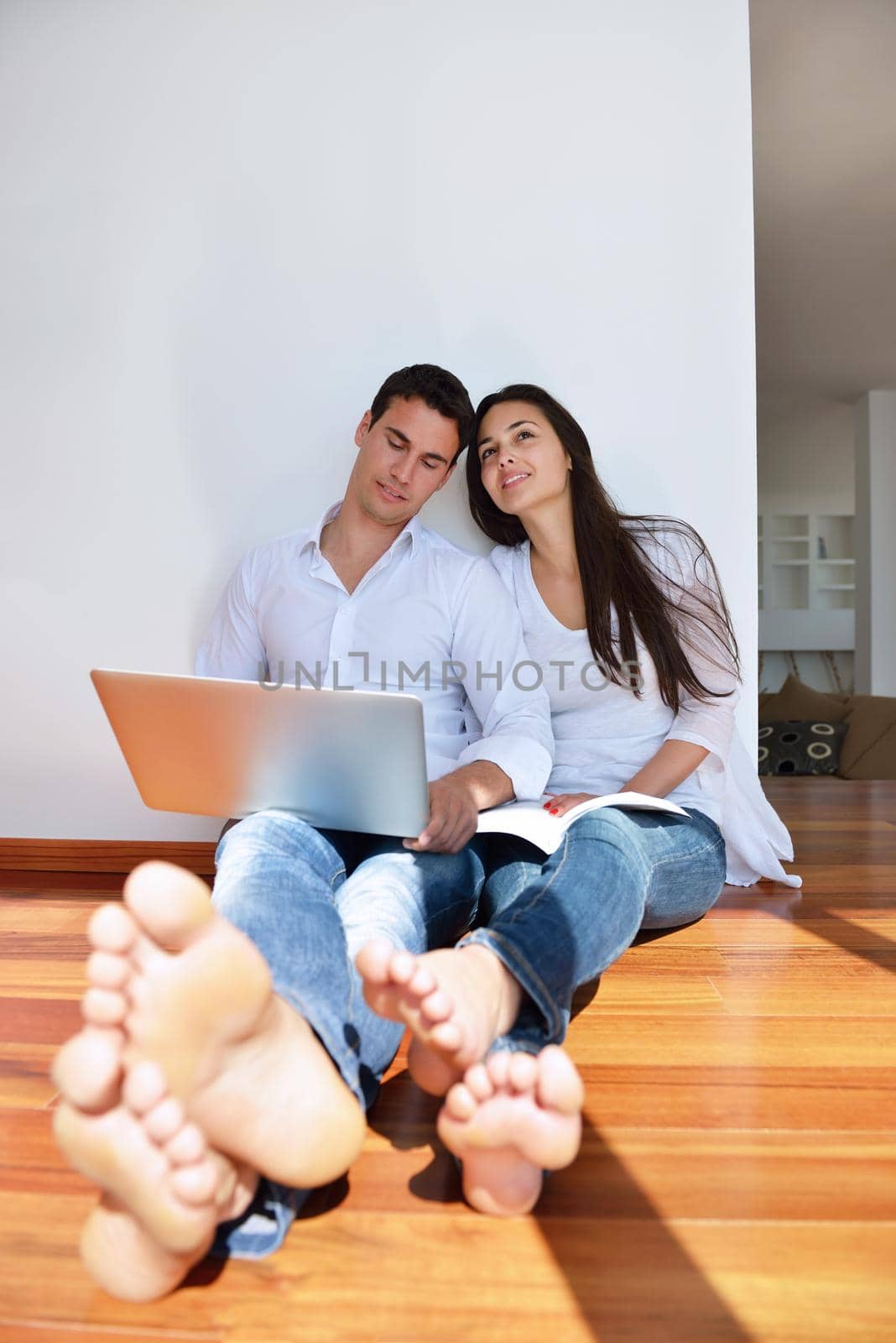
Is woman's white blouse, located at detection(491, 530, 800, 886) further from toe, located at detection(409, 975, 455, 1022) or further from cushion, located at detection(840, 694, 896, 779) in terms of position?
cushion, located at detection(840, 694, 896, 779)

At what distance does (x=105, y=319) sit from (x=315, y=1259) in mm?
2191

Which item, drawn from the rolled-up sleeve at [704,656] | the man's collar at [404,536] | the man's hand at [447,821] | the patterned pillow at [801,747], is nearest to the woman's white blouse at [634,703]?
the rolled-up sleeve at [704,656]

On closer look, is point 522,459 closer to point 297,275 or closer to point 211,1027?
point 297,275

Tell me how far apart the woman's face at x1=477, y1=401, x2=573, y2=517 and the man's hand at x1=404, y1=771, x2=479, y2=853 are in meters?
0.69

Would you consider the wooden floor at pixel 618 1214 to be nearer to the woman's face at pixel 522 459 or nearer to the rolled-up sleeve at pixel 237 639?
the rolled-up sleeve at pixel 237 639

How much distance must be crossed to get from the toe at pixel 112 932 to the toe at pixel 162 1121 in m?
0.11

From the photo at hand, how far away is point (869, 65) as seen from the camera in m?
3.38

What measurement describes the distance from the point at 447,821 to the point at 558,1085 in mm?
625

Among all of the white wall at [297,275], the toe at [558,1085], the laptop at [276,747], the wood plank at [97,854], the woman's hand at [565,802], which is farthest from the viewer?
the wood plank at [97,854]

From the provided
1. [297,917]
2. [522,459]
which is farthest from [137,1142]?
[522,459]

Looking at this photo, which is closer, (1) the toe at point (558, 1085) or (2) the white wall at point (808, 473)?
(1) the toe at point (558, 1085)

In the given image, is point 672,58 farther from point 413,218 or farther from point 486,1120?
point 486,1120

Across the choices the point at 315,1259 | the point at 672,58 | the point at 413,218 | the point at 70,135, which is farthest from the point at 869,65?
the point at 315,1259

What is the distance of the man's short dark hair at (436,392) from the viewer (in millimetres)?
1938
